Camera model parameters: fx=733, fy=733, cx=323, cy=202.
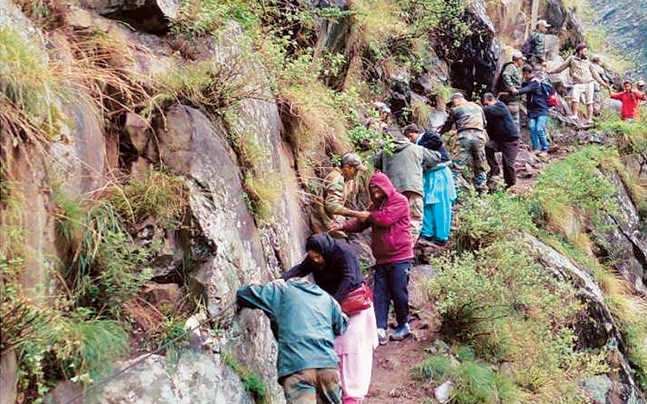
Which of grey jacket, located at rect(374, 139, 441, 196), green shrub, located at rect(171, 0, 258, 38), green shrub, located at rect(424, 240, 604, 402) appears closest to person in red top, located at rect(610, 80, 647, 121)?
green shrub, located at rect(424, 240, 604, 402)

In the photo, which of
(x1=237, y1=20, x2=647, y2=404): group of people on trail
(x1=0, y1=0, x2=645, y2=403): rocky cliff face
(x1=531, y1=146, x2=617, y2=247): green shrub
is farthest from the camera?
(x1=531, y1=146, x2=617, y2=247): green shrub

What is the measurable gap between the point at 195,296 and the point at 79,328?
1138 millimetres

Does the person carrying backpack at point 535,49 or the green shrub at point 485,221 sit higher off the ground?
the person carrying backpack at point 535,49

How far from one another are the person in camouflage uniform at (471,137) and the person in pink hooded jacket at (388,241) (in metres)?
3.31

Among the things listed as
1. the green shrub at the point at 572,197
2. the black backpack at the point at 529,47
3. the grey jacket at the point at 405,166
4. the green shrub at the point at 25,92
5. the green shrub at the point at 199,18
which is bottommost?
the green shrub at the point at 572,197

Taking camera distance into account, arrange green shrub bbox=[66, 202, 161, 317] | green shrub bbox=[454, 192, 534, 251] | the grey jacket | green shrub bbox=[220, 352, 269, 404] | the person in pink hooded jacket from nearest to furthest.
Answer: green shrub bbox=[66, 202, 161, 317] < green shrub bbox=[220, 352, 269, 404] < the person in pink hooded jacket < the grey jacket < green shrub bbox=[454, 192, 534, 251]

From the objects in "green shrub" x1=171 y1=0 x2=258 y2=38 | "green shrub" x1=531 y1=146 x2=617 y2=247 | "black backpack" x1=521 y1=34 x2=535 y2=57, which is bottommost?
"green shrub" x1=531 y1=146 x2=617 y2=247

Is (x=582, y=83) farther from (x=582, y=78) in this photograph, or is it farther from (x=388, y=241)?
(x=388, y=241)

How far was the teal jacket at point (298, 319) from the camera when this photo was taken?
17.0 ft

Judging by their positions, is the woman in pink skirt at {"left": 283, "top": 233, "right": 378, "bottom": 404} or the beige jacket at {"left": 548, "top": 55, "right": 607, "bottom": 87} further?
the beige jacket at {"left": 548, "top": 55, "right": 607, "bottom": 87}

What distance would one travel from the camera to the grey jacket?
8586mm

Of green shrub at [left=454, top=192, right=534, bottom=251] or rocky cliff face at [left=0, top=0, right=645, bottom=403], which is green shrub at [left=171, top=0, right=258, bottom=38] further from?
green shrub at [left=454, top=192, right=534, bottom=251]

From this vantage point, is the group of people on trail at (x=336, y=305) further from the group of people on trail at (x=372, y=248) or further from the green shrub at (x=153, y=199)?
the green shrub at (x=153, y=199)

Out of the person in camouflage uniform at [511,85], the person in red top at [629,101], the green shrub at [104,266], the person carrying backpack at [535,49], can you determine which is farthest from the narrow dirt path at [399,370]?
the person in red top at [629,101]
